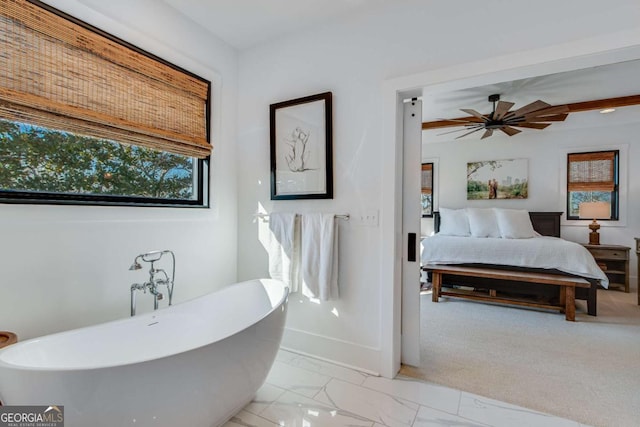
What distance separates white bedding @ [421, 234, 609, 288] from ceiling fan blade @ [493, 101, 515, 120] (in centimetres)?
158

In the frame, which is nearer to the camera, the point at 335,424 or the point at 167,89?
the point at 335,424

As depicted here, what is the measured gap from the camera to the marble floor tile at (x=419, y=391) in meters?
1.83

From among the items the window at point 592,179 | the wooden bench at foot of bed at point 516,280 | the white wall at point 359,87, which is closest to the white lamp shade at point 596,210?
the window at point 592,179

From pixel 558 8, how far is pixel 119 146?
2744 millimetres

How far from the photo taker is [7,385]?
103 cm

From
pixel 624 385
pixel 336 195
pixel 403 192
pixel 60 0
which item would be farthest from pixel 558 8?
pixel 60 0

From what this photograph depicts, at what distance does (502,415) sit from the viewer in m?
1.73

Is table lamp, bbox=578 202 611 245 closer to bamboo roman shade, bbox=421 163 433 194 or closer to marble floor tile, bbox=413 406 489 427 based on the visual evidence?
bamboo roman shade, bbox=421 163 433 194

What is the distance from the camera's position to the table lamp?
4.58m

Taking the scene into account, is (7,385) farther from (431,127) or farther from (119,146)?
(431,127)

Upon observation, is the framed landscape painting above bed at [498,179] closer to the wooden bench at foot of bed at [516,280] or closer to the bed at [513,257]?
the bed at [513,257]

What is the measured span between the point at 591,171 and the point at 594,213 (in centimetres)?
75

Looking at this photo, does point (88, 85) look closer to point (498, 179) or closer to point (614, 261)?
point (498, 179)

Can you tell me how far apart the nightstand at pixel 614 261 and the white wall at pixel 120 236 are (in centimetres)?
525
